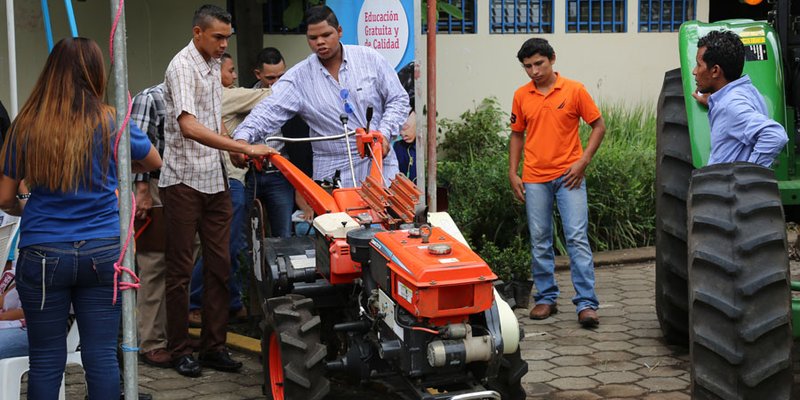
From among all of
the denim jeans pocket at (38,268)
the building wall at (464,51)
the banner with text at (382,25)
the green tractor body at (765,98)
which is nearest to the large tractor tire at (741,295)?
the green tractor body at (765,98)

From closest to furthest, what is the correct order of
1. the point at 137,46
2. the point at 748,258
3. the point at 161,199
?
the point at 748,258
the point at 161,199
the point at 137,46

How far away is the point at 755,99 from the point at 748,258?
109cm

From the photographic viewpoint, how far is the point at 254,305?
6453 millimetres

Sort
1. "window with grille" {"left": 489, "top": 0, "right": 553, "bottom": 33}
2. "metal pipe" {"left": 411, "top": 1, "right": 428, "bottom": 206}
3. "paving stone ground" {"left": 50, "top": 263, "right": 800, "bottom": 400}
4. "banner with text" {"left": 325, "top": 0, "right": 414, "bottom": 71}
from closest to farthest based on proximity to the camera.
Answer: "paving stone ground" {"left": 50, "top": 263, "right": 800, "bottom": 400} < "metal pipe" {"left": 411, "top": 1, "right": 428, "bottom": 206} < "banner with text" {"left": 325, "top": 0, "right": 414, "bottom": 71} < "window with grille" {"left": 489, "top": 0, "right": 553, "bottom": 33}

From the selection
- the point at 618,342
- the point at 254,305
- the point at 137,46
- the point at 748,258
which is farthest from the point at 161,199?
the point at 137,46

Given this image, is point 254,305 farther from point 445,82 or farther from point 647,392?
point 445,82

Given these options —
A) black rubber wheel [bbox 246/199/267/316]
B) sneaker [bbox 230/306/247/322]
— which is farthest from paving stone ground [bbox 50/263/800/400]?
sneaker [bbox 230/306/247/322]

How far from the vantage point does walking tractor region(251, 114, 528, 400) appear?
423 cm

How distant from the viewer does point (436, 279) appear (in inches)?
163

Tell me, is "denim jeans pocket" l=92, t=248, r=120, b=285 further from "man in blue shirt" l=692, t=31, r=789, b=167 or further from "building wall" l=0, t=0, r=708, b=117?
"building wall" l=0, t=0, r=708, b=117

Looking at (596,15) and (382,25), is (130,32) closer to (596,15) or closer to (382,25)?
(382,25)

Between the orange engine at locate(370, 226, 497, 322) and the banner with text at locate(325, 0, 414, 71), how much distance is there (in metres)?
3.33

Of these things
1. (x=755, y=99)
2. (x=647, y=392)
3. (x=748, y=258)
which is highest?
(x=755, y=99)

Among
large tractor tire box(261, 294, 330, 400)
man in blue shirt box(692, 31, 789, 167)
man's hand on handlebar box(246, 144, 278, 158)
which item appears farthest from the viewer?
man's hand on handlebar box(246, 144, 278, 158)
